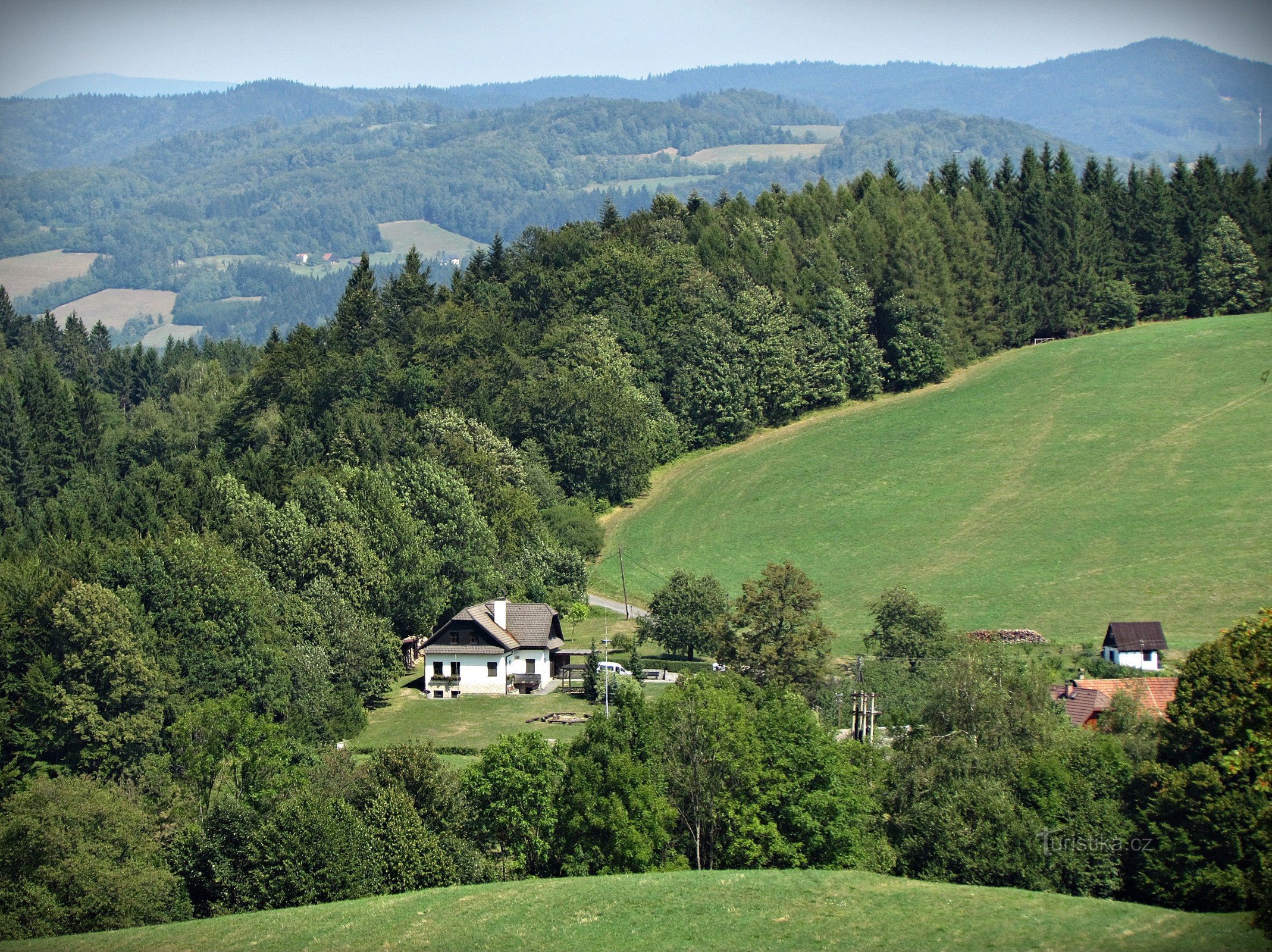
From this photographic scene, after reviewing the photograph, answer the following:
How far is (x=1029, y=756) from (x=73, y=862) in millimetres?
25223

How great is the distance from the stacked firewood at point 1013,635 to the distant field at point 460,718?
1727 centimetres

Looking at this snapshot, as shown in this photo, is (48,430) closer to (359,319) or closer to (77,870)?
(359,319)

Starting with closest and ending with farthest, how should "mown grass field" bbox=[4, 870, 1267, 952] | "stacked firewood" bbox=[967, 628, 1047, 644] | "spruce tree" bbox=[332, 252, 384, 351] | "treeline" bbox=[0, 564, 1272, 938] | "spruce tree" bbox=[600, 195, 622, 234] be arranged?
1. "mown grass field" bbox=[4, 870, 1267, 952]
2. "treeline" bbox=[0, 564, 1272, 938]
3. "stacked firewood" bbox=[967, 628, 1047, 644]
4. "spruce tree" bbox=[332, 252, 384, 351]
5. "spruce tree" bbox=[600, 195, 622, 234]

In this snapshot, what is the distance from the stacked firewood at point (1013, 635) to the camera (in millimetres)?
60219

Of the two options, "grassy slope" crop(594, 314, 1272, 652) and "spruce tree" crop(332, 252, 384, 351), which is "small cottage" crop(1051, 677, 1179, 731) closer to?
"grassy slope" crop(594, 314, 1272, 652)

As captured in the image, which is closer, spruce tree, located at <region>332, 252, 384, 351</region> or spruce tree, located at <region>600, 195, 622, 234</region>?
spruce tree, located at <region>332, 252, 384, 351</region>

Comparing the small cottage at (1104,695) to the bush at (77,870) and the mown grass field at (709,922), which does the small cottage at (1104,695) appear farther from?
the bush at (77,870)

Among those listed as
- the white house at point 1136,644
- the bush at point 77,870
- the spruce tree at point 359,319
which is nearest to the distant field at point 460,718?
the bush at point 77,870

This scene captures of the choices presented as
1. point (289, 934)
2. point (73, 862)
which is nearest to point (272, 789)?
point (73, 862)

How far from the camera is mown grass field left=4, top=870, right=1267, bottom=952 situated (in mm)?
27484

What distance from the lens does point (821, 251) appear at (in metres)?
107

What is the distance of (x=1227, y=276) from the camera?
116m

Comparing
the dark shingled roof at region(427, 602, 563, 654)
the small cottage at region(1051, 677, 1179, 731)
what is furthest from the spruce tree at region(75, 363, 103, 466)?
the small cottage at region(1051, 677, 1179, 731)

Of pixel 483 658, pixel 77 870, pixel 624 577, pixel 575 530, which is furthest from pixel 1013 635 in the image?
pixel 77 870
